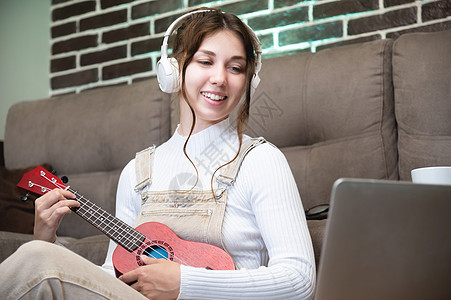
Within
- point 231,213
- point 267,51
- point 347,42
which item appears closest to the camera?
point 231,213

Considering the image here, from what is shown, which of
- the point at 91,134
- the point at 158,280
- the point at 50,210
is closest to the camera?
the point at 158,280

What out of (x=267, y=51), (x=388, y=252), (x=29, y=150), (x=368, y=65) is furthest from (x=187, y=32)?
(x=29, y=150)

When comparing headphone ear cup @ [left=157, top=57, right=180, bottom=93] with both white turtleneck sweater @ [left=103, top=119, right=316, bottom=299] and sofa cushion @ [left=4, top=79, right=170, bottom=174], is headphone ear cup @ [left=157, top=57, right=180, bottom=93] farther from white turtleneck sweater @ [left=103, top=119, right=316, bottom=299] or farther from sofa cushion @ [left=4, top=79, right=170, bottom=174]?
sofa cushion @ [left=4, top=79, right=170, bottom=174]

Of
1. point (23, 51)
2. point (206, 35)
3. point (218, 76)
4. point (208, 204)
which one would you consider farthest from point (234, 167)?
point (23, 51)

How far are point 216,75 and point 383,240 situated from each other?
0.71 metres

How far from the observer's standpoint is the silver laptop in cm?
81

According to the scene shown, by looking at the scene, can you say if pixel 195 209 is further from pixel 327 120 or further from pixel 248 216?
pixel 327 120

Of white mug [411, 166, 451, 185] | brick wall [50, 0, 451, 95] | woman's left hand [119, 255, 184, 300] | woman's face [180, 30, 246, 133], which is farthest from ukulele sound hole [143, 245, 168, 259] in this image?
brick wall [50, 0, 451, 95]

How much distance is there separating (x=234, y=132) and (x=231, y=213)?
25cm

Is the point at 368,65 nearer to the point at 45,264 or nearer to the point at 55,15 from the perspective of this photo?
the point at 45,264

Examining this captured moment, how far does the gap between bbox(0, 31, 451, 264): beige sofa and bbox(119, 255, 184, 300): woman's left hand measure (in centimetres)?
47

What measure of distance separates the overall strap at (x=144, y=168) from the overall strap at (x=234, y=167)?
23 cm

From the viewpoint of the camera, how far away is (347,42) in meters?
2.27

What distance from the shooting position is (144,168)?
155cm
